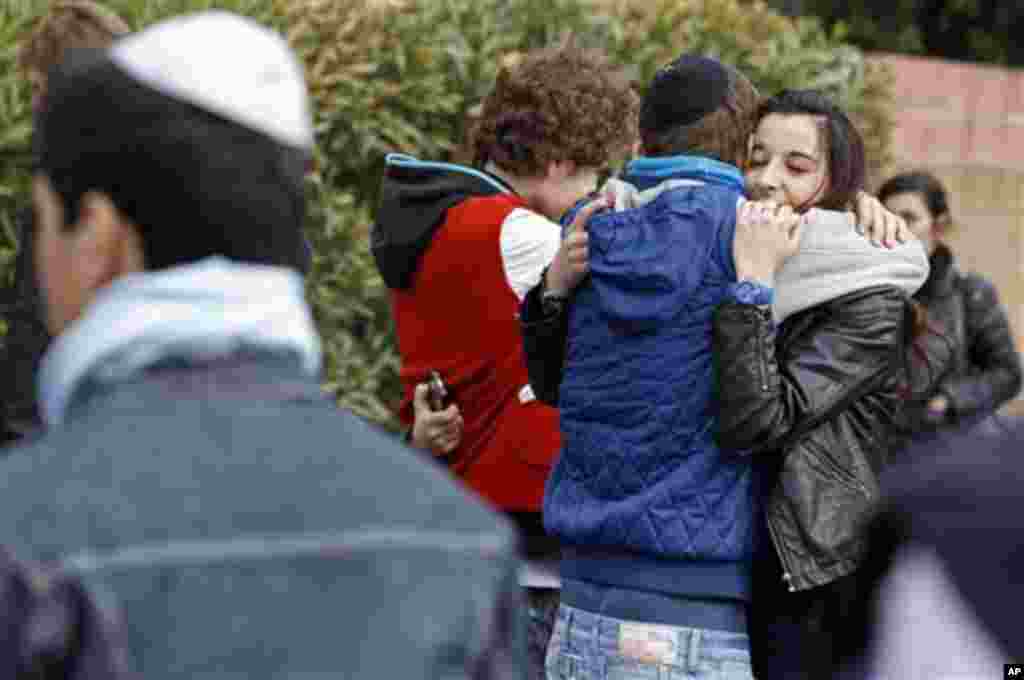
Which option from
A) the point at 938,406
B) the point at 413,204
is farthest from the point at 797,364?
the point at 938,406

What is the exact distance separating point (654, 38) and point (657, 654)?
15.3 ft

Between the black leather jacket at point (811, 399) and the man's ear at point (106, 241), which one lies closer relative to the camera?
the man's ear at point (106, 241)

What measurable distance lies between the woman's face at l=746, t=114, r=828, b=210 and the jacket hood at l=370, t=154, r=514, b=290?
0.64 m

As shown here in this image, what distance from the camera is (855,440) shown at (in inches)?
162

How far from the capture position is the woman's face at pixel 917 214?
7.61 metres

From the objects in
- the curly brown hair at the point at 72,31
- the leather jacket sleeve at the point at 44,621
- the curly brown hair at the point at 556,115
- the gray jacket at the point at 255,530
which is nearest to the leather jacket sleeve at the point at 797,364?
the curly brown hair at the point at 556,115

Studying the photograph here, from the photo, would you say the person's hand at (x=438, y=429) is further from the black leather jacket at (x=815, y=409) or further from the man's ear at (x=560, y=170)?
the black leather jacket at (x=815, y=409)

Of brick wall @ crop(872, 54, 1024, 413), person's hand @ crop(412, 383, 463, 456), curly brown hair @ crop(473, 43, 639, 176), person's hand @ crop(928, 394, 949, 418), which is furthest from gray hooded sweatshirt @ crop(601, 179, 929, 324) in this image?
brick wall @ crop(872, 54, 1024, 413)

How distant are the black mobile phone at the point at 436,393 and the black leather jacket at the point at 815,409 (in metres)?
0.83

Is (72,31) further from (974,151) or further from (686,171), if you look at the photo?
(974,151)

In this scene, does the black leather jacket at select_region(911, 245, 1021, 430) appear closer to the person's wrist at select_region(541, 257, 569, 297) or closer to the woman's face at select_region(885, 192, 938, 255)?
the woman's face at select_region(885, 192, 938, 255)

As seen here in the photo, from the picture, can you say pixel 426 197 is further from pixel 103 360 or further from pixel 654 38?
pixel 654 38

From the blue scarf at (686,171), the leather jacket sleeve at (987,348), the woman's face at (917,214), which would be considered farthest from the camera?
the leather jacket sleeve at (987,348)

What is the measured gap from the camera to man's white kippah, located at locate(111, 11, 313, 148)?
2207 millimetres
